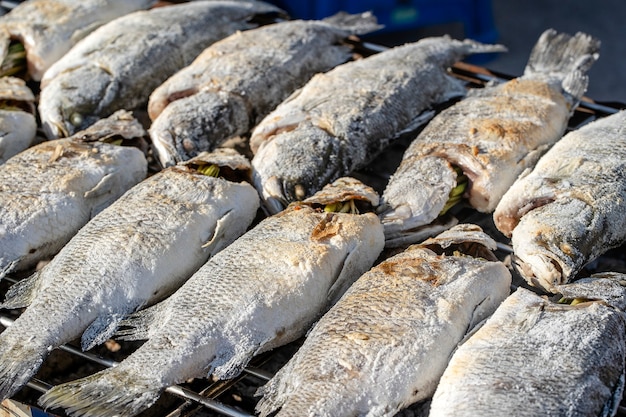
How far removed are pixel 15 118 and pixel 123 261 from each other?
1.58 metres

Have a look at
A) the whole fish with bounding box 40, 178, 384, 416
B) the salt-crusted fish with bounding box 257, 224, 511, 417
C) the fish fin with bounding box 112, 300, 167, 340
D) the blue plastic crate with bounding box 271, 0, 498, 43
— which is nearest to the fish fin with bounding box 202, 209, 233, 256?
the whole fish with bounding box 40, 178, 384, 416

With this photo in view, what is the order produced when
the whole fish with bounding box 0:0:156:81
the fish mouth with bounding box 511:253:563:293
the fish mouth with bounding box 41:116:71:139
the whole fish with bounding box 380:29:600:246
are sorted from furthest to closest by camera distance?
the whole fish with bounding box 0:0:156:81
the fish mouth with bounding box 41:116:71:139
the whole fish with bounding box 380:29:600:246
the fish mouth with bounding box 511:253:563:293

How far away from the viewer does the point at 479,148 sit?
426 centimetres

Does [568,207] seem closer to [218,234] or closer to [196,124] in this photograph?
[218,234]

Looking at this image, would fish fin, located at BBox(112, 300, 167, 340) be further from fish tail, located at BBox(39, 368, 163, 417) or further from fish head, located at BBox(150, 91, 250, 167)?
fish head, located at BBox(150, 91, 250, 167)

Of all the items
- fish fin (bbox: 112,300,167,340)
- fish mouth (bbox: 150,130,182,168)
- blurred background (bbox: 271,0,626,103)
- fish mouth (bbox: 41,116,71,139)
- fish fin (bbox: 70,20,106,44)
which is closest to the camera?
fish fin (bbox: 112,300,167,340)

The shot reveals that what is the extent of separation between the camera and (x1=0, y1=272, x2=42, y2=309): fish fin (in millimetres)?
3701

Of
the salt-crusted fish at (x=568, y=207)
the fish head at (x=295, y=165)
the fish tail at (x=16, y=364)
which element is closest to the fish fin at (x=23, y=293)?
the fish tail at (x=16, y=364)

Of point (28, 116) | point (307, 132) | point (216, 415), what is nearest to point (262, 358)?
point (216, 415)

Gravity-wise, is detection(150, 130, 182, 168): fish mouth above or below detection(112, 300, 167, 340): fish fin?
above

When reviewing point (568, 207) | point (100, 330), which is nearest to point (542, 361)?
point (568, 207)

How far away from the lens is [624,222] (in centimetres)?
387

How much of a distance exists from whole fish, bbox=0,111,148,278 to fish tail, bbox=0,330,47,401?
2.10 ft

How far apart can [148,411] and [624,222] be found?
2312 mm
